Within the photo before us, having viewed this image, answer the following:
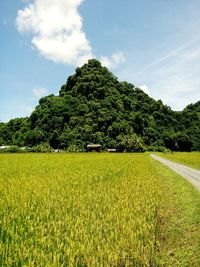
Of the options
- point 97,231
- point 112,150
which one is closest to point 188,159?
point 97,231

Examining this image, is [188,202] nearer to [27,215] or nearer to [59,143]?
[27,215]

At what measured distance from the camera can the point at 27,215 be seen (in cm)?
629

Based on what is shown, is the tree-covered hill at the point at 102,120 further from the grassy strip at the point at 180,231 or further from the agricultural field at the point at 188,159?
the grassy strip at the point at 180,231

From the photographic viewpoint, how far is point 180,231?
20.1ft

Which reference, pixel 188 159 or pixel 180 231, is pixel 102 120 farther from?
pixel 180 231

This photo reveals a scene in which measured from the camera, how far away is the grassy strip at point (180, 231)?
4.77 m

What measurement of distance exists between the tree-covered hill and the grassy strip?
2401 inches

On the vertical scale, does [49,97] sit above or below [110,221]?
above

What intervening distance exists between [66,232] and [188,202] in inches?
193

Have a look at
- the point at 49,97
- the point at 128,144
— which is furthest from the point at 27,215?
the point at 49,97

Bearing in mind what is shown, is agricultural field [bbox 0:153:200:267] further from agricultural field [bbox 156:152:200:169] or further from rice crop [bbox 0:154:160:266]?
agricultural field [bbox 156:152:200:169]

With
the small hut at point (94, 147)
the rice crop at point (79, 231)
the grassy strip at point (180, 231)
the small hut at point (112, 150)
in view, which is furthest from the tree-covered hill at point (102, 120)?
the rice crop at point (79, 231)

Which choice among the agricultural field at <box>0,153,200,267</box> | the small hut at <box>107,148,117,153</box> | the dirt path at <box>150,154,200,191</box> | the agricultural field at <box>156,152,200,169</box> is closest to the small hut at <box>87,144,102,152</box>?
the small hut at <box>107,148,117,153</box>

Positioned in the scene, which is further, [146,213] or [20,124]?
[20,124]
